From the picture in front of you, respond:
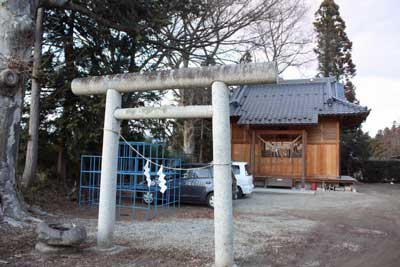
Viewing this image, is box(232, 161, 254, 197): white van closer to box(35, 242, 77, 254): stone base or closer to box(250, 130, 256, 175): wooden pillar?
box(250, 130, 256, 175): wooden pillar

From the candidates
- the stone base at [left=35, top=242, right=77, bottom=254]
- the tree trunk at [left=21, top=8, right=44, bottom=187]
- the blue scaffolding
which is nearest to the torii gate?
the stone base at [left=35, top=242, right=77, bottom=254]

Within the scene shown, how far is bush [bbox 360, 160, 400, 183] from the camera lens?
2627 centimetres

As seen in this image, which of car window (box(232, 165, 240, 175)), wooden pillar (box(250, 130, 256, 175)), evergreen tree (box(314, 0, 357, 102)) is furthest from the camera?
evergreen tree (box(314, 0, 357, 102))

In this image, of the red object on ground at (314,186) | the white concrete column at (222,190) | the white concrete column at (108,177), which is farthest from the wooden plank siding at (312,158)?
the white concrete column at (222,190)

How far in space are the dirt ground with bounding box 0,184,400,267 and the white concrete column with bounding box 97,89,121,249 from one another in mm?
399

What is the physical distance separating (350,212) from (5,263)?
10.4 m

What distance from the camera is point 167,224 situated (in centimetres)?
936

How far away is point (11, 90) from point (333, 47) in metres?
29.0

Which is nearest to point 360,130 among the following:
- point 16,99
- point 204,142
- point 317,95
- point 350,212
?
point 317,95

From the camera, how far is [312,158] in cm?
A: 2000

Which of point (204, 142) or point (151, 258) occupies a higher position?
point (204, 142)

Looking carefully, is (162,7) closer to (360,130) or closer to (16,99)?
(16,99)

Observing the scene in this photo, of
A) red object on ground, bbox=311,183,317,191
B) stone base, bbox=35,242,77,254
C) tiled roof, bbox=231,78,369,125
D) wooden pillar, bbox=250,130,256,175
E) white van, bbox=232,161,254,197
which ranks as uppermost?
tiled roof, bbox=231,78,369,125

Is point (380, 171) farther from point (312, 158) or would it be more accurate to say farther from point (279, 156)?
point (279, 156)
